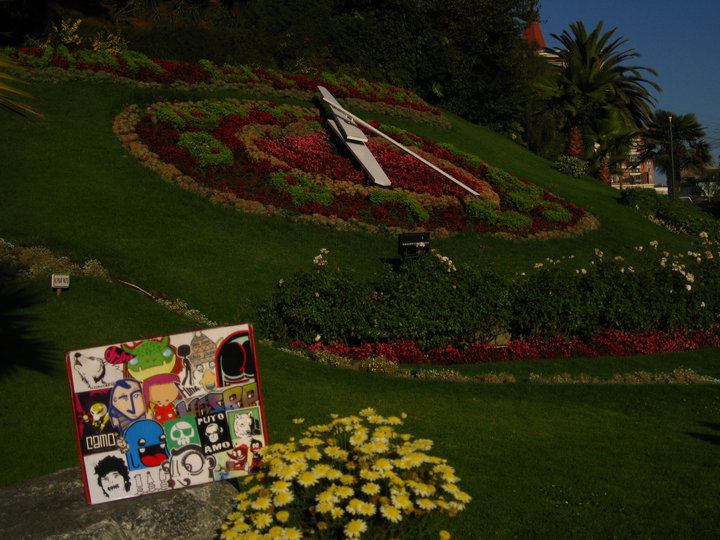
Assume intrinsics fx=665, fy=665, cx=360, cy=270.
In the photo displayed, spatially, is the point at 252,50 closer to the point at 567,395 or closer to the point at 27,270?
the point at 27,270

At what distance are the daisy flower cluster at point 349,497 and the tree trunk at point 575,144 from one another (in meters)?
32.5

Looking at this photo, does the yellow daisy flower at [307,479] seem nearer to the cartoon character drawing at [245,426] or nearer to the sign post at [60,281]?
the cartoon character drawing at [245,426]

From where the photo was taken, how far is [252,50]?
31.2 m

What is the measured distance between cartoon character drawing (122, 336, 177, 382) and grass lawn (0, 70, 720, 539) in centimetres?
303

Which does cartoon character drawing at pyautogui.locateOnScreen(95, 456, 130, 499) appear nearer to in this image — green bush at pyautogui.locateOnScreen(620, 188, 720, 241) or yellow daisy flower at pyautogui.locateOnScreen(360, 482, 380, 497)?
yellow daisy flower at pyautogui.locateOnScreen(360, 482, 380, 497)

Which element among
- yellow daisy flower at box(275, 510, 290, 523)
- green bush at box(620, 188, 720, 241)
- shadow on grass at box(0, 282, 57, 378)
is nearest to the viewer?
yellow daisy flower at box(275, 510, 290, 523)

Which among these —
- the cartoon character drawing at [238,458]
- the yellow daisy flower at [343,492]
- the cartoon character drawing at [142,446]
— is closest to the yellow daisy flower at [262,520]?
the yellow daisy flower at [343,492]

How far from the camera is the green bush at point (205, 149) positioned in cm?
1947

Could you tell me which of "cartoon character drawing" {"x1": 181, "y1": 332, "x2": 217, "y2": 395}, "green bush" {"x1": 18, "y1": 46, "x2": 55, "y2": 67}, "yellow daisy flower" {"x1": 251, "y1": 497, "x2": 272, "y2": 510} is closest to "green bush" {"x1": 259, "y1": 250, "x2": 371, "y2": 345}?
"cartoon character drawing" {"x1": 181, "y1": 332, "x2": 217, "y2": 395}

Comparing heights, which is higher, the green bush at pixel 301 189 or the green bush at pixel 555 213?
the green bush at pixel 301 189

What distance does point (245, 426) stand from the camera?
17.6ft

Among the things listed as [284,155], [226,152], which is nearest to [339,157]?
[284,155]

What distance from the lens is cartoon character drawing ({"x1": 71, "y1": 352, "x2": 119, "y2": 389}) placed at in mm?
5184

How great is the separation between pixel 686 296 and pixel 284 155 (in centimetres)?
1246
